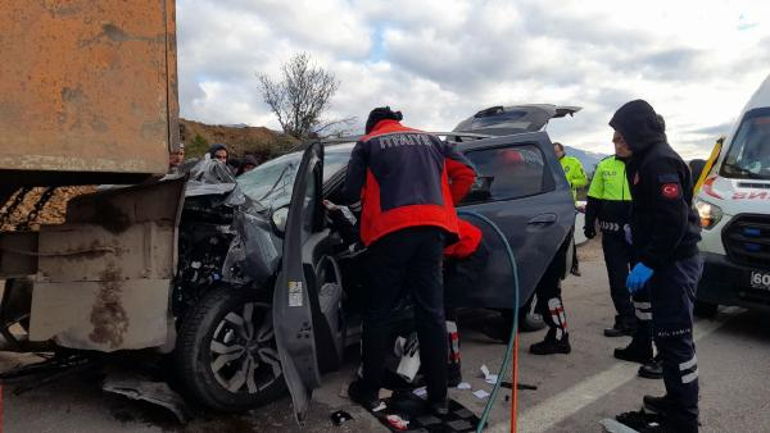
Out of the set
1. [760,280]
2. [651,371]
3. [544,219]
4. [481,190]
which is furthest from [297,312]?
[760,280]

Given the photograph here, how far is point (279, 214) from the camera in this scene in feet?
11.0

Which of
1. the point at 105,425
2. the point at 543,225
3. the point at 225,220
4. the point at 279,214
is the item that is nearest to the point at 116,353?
the point at 105,425

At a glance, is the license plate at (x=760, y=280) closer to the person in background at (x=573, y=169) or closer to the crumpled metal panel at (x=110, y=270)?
the person in background at (x=573, y=169)

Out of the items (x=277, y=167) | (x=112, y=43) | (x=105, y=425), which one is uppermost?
(x=112, y=43)

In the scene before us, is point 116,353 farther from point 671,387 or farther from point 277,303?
point 671,387

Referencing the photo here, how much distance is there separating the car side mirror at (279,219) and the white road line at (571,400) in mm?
1565

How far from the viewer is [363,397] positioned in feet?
10.9

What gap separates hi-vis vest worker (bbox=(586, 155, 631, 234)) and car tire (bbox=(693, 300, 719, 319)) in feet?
3.96

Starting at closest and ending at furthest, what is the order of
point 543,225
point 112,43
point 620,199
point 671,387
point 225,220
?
point 112,43, point 671,387, point 225,220, point 543,225, point 620,199

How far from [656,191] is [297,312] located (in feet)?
6.20

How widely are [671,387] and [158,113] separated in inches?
108

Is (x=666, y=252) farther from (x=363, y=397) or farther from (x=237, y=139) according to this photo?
(x=237, y=139)

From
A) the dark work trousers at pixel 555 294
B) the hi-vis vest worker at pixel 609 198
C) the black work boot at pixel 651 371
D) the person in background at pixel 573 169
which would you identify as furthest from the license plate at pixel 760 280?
the person in background at pixel 573 169

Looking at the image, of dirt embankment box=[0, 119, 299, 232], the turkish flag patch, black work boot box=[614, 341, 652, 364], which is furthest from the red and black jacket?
dirt embankment box=[0, 119, 299, 232]
